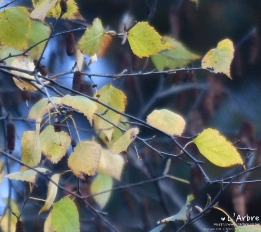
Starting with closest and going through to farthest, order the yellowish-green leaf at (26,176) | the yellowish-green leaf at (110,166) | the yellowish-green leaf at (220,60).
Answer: the yellowish-green leaf at (26,176) → the yellowish-green leaf at (220,60) → the yellowish-green leaf at (110,166)

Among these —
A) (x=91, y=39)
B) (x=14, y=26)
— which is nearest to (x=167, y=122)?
(x=91, y=39)

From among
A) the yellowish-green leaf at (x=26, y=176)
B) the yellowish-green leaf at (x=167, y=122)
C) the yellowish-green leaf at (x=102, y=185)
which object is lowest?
the yellowish-green leaf at (x=102, y=185)

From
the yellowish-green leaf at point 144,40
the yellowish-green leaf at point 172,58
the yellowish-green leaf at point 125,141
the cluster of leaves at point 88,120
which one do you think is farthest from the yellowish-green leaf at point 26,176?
the yellowish-green leaf at point 172,58

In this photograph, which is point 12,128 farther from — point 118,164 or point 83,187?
point 83,187

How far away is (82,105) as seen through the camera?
2.61 ft

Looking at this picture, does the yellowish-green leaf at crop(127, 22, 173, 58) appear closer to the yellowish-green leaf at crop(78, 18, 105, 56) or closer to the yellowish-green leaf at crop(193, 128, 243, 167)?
the yellowish-green leaf at crop(78, 18, 105, 56)

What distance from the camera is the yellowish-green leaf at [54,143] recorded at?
91 cm

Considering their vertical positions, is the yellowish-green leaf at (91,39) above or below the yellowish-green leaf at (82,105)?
above

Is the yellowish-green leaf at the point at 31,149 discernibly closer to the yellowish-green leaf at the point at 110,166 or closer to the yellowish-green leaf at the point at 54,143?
the yellowish-green leaf at the point at 54,143

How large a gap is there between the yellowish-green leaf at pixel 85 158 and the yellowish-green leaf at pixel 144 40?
0.17 meters

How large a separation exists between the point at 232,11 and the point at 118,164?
5.81 feet

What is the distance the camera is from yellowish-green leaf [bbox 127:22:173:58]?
35.2 inches

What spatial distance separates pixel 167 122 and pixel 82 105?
161 millimetres

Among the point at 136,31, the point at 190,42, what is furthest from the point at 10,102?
the point at 136,31
